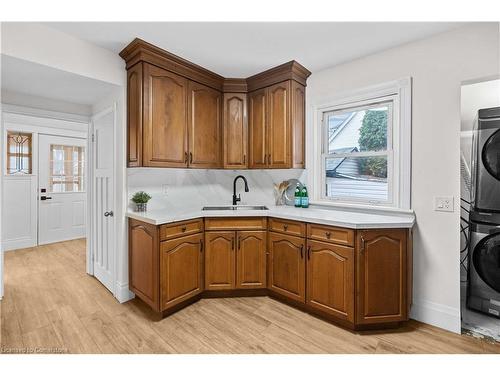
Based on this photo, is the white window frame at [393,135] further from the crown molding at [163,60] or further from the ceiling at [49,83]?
the ceiling at [49,83]

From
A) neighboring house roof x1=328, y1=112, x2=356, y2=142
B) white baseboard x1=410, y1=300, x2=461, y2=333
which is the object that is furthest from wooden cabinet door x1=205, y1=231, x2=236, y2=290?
white baseboard x1=410, y1=300, x2=461, y2=333

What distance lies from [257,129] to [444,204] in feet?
6.27

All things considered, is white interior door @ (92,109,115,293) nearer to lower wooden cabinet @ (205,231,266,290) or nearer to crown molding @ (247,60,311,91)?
lower wooden cabinet @ (205,231,266,290)

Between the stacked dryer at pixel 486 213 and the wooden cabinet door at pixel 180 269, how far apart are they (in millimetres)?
2439

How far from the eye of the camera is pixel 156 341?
189 cm

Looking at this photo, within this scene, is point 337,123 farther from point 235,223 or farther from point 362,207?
point 235,223

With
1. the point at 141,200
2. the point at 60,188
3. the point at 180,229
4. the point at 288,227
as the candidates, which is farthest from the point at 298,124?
the point at 60,188

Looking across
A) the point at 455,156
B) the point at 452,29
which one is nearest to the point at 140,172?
the point at 455,156

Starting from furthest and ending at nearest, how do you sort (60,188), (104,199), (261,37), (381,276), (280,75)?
1. (60,188)
2. (104,199)
3. (280,75)
4. (261,37)
5. (381,276)

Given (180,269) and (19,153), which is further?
(19,153)

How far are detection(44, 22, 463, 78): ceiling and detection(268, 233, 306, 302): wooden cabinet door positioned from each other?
68.4 inches

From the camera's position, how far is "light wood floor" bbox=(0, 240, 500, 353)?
1.82 m

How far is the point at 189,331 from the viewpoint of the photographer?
2.01 meters

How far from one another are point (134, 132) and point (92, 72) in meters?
0.60
